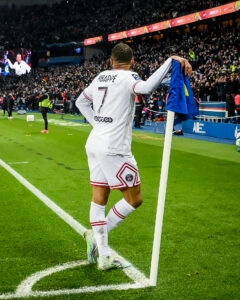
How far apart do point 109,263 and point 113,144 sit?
1.13m

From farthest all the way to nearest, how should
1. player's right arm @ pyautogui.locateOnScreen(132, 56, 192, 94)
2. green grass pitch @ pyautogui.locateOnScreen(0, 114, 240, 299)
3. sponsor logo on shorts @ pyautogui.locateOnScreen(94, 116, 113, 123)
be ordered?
1. sponsor logo on shorts @ pyautogui.locateOnScreen(94, 116, 113, 123)
2. green grass pitch @ pyautogui.locateOnScreen(0, 114, 240, 299)
3. player's right arm @ pyautogui.locateOnScreen(132, 56, 192, 94)

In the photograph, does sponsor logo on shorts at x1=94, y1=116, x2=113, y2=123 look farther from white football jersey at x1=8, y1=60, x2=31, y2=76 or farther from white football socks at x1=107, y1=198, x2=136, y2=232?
white football jersey at x1=8, y1=60, x2=31, y2=76

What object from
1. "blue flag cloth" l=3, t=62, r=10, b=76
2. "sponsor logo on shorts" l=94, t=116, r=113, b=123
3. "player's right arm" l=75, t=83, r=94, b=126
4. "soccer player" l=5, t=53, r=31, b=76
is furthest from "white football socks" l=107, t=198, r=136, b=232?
"blue flag cloth" l=3, t=62, r=10, b=76

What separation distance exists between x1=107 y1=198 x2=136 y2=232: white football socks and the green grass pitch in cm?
47

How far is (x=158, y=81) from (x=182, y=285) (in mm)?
1764

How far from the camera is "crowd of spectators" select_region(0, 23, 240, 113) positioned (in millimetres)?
24594

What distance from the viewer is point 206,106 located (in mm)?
20125

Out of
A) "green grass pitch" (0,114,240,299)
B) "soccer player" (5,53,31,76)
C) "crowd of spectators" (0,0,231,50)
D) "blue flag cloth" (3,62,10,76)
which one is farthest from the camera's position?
"blue flag cloth" (3,62,10,76)

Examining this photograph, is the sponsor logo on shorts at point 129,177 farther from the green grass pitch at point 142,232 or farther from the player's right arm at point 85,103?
the green grass pitch at point 142,232

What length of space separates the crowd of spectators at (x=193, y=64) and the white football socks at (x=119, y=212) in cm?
1810

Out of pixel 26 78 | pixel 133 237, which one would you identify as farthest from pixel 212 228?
pixel 26 78

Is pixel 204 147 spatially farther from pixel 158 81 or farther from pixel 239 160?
pixel 158 81

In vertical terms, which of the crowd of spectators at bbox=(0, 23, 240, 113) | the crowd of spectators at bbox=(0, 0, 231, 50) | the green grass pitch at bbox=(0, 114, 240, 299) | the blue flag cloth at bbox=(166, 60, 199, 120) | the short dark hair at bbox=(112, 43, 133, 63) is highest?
the crowd of spectators at bbox=(0, 0, 231, 50)

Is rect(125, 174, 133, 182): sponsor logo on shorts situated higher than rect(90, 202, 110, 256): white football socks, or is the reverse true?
rect(125, 174, 133, 182): sponsor logo on shorts
